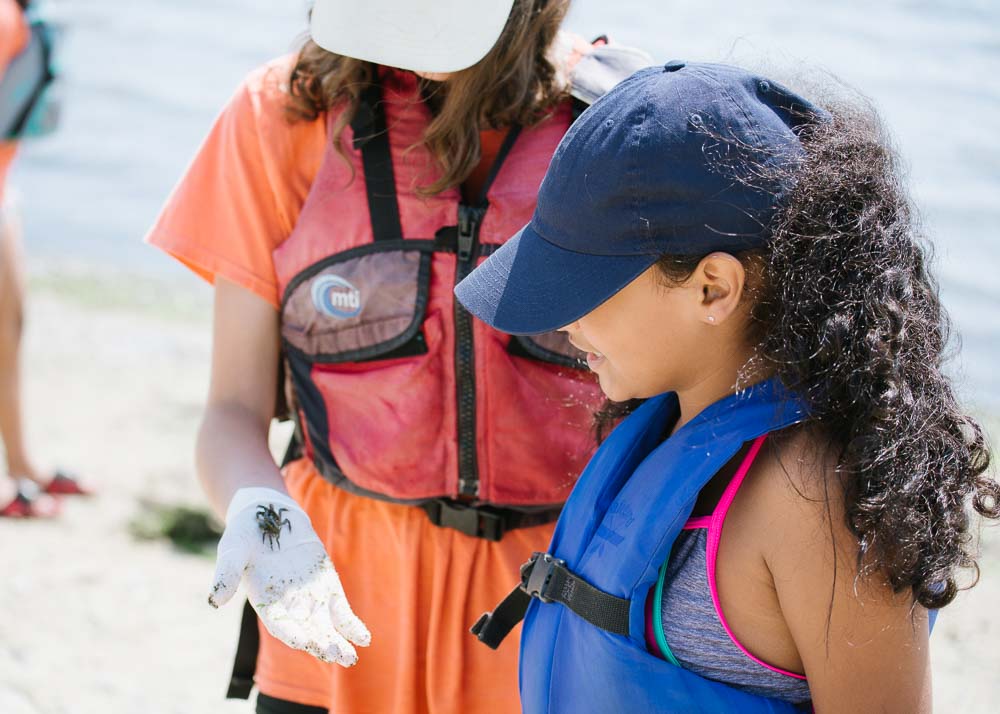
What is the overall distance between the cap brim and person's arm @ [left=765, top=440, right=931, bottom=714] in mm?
326

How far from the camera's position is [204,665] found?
139 inches

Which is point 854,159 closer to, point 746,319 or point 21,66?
point 746,319

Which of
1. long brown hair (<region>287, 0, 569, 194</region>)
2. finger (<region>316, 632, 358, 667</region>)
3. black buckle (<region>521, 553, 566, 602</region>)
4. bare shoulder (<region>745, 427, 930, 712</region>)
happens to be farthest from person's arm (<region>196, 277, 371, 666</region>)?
bare shoulder (<region>745, 427, 930, 712</region>)

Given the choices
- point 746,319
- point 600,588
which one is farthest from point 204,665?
point 746,319

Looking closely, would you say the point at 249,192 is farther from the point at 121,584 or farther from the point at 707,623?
the point at 121,584

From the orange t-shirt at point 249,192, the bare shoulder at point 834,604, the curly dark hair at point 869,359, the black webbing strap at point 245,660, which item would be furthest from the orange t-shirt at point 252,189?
the bare shoulder at point 834,604

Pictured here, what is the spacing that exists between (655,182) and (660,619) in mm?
555

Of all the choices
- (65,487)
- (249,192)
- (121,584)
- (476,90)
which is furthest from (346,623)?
(65,487)

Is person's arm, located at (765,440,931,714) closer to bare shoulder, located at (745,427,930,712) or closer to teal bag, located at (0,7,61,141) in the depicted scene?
bare shoulder, located at (745,427,930,712)

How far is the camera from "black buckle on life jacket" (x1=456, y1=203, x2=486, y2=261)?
1867mm

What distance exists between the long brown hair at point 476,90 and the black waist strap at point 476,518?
526 mm

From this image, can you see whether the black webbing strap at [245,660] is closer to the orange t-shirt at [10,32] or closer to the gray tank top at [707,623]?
the gray tank top at [707,623]

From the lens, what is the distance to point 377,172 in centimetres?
191

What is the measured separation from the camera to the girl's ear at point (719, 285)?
1.42m
